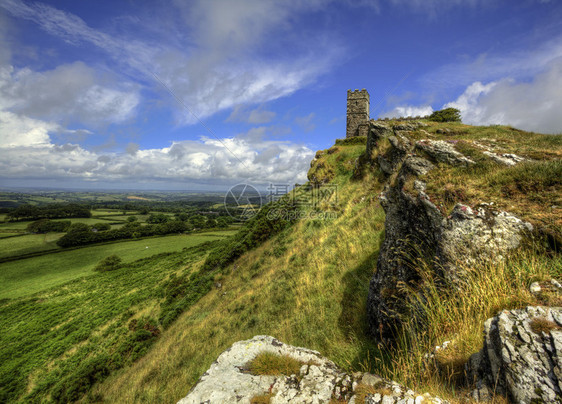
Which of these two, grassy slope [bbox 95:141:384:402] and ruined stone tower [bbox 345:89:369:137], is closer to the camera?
grassy slope [bbox 95:141:384:402]

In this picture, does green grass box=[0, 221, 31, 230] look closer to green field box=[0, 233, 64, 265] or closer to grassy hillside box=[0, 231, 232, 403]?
green field box=[0, 233, 64, 265]

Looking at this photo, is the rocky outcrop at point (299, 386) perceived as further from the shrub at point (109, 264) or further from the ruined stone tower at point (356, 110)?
the shrub at point (109, 264)

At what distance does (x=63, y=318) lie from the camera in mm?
28047

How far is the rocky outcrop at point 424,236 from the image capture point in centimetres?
368

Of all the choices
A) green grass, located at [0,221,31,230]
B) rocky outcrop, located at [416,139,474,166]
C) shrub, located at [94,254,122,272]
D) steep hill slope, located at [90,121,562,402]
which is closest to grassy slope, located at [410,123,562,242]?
steep hill slope, located at [90,121,562,402]

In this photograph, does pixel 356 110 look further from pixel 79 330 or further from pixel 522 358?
pixel 79 330

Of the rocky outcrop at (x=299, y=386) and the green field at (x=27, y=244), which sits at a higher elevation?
the rocky outcrop at (x=299, y=386)

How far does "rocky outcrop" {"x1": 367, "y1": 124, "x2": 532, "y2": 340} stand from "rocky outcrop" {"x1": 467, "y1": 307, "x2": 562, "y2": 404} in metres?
1.42

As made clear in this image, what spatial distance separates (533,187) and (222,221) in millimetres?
91243

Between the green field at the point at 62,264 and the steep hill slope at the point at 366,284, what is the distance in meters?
44.1

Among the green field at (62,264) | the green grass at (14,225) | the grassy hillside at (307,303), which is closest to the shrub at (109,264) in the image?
the green field at (62,264)

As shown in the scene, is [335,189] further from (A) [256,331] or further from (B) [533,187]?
(B) [533,187]

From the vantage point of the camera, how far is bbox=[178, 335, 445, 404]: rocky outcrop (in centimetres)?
260

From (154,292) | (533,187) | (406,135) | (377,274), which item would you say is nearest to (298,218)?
(406,135)
